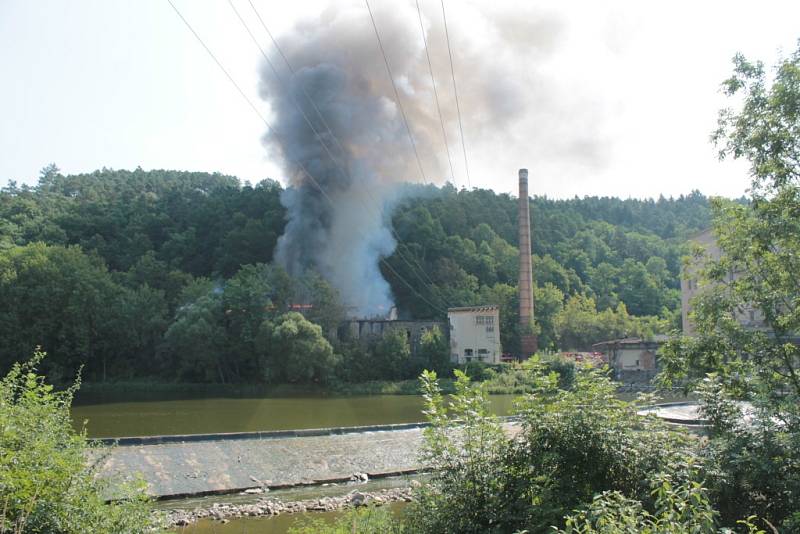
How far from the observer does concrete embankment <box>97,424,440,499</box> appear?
679 inches

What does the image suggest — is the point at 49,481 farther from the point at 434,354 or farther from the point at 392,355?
the point at 434,354

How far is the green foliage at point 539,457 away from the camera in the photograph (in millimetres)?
7938

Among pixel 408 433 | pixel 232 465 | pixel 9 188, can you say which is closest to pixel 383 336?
pixel 408 433

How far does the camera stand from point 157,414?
33062 millimetres

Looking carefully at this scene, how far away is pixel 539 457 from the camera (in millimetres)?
8133

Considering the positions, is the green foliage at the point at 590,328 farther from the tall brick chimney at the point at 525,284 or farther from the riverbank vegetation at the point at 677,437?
the riverbank vegetation at the point at 677,437

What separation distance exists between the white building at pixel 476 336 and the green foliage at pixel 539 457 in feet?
162

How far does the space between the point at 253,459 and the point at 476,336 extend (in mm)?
41005

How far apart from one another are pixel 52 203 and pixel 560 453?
289 feet

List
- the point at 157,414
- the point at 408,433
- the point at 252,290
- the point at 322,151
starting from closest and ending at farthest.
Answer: the point at 408,433 → the point at 157,414 → the point at 252,290 → the point at 322,151

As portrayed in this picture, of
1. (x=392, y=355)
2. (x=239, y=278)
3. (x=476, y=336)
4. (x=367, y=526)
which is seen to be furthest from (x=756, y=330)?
(x=239, y=278)

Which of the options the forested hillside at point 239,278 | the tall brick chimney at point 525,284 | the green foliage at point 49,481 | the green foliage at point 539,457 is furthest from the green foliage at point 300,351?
the green foliage at point 539,457

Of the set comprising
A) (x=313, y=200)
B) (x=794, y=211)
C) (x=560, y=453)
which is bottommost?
(x=560, y=453)

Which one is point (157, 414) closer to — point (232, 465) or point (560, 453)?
point (232, 465)
